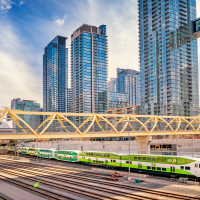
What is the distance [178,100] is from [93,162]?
85.2 meters

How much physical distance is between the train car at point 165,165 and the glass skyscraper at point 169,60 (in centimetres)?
8426

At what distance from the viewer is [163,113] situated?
122m

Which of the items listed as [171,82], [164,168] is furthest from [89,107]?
[164,168]

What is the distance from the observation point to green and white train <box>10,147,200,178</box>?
33.0 metres

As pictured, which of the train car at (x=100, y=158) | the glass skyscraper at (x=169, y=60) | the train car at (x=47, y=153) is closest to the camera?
the train car at (x=100, y=158)

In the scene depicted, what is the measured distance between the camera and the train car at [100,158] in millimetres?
44491

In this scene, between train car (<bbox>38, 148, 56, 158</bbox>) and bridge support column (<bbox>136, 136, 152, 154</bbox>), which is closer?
bridge support column (<bbox>136, 136, 152, 154</bbox>)

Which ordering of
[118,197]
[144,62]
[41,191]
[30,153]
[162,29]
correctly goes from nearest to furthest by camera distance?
1. [118,197]
2. [41,191]
3. [30,153]
4. [162,29]
5. [144,62]

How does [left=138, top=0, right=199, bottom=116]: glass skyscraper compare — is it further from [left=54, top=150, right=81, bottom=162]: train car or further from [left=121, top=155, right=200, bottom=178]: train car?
[left=121, top=155, right=200, bottom=178]: train car

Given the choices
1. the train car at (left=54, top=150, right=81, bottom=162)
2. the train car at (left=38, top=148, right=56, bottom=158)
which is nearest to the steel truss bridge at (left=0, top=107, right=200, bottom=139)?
the train car at (left=54, top=150, right=81, bottom=162)

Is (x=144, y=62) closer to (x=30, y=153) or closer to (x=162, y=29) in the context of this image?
(x=162, y=29)

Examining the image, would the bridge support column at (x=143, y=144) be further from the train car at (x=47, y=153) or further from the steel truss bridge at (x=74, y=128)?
the train car at (x=47, y=153)

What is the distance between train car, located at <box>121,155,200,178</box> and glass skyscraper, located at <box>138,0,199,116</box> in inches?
3317

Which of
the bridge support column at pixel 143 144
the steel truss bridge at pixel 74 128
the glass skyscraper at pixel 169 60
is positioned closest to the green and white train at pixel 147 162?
the steel truss bridge at pixel 74 128
